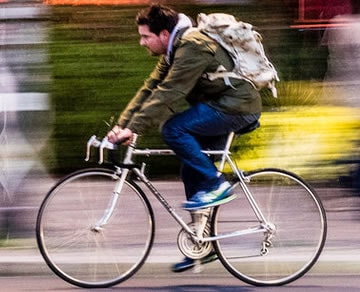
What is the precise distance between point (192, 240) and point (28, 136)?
2053 millimetres

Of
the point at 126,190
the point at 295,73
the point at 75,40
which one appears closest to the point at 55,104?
the point at 75,40

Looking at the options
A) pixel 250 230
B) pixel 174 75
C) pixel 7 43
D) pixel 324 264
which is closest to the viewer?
pixel 174 75

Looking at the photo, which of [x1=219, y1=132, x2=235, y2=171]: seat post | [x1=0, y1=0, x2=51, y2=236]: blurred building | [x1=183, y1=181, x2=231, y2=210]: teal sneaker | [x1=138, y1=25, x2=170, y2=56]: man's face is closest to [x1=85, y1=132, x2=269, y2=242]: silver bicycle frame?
[x1=219, y1=132, x2=235, y2=171]: seat post

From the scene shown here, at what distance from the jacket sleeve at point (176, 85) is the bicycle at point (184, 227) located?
243mm

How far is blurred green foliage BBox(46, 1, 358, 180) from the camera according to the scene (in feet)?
30.0

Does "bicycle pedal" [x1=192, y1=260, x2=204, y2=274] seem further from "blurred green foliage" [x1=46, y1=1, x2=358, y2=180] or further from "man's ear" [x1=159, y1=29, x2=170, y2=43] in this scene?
"blurred green foliage" [x1=46, y1=1, x2=358, y2=180]

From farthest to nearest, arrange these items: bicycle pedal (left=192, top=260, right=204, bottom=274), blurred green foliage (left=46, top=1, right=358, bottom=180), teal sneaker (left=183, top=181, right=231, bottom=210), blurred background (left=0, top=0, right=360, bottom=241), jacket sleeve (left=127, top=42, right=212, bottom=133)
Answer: blurred green foliage (left=46, top=1, right=358, bottom=180)
blurred background (left=0, top=0, right=360, bottom=241)
bicycle pedal (left=192, top=260, right=204, bottom=274)
teal sneaker (left=183, top=181, right=231, bottom=210)
jacket sleeve (left=127, top=42, right=212, bottom=133)

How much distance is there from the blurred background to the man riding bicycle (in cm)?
238

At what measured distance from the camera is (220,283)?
655 centimetres

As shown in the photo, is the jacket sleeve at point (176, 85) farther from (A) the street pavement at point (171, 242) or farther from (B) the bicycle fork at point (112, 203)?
(A) the street pavement at point (171, 242)

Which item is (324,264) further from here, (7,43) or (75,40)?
(75,40)

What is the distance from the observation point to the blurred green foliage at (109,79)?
9148 millimetres

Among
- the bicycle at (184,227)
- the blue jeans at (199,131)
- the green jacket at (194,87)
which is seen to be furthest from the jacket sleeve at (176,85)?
the bicycle at (184,227)

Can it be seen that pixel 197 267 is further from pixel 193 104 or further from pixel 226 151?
pixel 193 104
